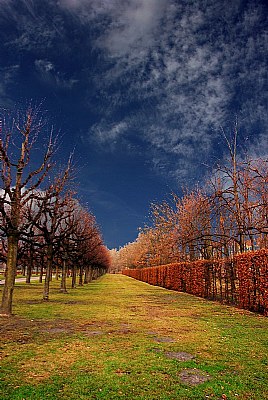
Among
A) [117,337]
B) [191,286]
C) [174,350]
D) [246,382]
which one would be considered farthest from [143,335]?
[191,286]

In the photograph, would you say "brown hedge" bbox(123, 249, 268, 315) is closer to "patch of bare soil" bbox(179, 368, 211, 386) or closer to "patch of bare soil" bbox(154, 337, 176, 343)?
"patch of bare soil" bbox(154, 337, 176, 343)

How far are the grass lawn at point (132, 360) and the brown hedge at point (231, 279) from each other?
325 centimetres

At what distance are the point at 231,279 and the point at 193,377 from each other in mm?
12653

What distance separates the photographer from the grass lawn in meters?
4.63

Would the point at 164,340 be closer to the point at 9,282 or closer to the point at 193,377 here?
the point at 193,377

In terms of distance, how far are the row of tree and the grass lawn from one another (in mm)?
5349

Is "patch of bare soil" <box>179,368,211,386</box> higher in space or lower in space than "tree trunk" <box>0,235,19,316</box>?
lower

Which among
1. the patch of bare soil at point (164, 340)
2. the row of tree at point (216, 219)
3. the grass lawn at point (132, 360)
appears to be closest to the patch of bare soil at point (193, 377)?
the grass lawn at point (132, 360)

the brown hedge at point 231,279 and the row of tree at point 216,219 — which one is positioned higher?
the row of tree at point 216,219

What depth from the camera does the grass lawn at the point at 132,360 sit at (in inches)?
182

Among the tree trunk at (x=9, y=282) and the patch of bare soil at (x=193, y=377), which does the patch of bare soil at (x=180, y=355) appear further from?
the tree trunk at (x=9, y=282)

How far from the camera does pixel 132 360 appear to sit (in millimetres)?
6109

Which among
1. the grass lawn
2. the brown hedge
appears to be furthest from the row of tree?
the grass lawn

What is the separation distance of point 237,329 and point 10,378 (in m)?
7.24
